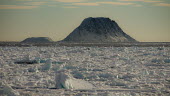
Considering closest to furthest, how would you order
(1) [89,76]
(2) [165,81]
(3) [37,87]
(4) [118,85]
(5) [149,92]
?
(5) [149,92] < (3) [37,87] < (4) [118,85] < (2) [165,81] < (1) [89,76]

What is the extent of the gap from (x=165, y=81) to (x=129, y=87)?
204 cm

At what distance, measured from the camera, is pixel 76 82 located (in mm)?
11039

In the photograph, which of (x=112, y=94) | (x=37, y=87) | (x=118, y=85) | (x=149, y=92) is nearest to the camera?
(x=112, y=94)

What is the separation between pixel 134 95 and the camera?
9.27m

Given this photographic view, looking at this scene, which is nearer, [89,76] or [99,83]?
[99,83]

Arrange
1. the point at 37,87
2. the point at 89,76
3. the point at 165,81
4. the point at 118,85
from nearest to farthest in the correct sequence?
the point at 37,87
the point at 118,85
the point at 165,81
the point at 89,76

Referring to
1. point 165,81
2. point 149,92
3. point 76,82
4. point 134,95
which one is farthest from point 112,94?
point 165,81

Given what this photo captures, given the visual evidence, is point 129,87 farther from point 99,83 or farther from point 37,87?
point 37,87

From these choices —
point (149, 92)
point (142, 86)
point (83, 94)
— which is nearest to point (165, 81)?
point (142, 86)

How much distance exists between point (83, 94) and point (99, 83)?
2414 millimetres

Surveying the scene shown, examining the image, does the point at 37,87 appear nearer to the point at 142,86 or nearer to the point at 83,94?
the point at 83,94

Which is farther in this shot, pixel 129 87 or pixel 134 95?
pixel 129 87

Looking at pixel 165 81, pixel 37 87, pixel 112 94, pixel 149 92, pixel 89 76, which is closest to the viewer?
pixel 112 94

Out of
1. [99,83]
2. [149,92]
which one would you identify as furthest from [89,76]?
[149,92]
